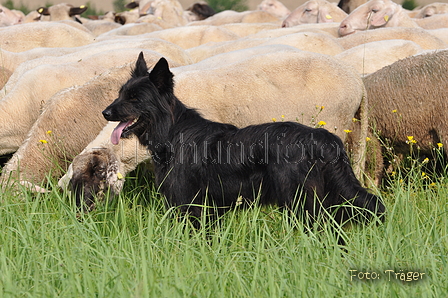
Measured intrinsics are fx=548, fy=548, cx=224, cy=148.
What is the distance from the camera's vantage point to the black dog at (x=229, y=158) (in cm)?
287

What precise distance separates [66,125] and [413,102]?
3.14 metres

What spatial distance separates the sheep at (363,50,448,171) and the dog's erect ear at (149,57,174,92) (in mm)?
2355

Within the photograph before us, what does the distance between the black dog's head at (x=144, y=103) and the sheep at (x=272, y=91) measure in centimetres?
118

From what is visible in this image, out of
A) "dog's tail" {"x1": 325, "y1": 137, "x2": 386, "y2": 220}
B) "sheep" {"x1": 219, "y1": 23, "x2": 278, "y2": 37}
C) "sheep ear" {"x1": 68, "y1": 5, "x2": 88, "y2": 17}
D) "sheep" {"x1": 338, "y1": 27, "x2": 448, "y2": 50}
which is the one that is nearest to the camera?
"dog's tail" {"x1": 325, "y1": 137, "x2": 386, "y2": 220}

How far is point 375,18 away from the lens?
32.8ft

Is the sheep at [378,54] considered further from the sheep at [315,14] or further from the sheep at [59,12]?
the sheep at [59,12]

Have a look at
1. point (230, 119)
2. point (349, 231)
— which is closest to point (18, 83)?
point (230, 119)

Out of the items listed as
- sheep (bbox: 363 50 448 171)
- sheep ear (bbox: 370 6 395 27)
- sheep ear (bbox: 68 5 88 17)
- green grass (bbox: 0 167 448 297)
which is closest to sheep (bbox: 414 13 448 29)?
sheep ear (bbox: 370 6 395 27)

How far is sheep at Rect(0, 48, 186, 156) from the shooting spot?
17.5 ft

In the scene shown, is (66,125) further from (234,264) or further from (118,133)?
(234,264)

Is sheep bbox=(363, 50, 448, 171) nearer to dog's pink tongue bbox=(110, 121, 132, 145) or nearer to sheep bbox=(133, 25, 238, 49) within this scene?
dog's pink tongue bbox=(110, 121, 132, 145)

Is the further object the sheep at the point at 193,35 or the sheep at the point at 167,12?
the sheep at the point at 167,12

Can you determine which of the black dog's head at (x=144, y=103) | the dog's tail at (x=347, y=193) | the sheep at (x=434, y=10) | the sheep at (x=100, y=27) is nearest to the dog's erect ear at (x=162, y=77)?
the black dog's head at (x=144, y=103)

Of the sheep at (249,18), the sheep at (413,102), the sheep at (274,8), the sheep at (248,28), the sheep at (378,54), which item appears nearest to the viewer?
the sheep at (413,102)
